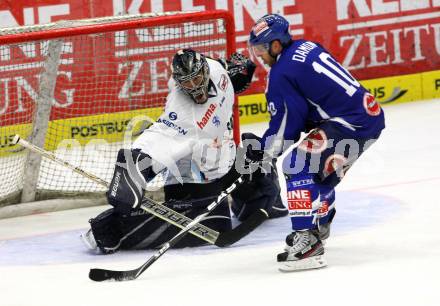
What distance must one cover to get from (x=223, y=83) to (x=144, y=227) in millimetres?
817

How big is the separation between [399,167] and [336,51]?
7.45ft

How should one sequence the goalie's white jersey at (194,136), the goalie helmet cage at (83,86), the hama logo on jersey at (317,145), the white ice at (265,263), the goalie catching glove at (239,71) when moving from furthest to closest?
the goalie helmet cage at (83,86) → the goalie catching glove at (239,71) → the goalie's white jersey at (194,136) → the hama logo on jersey at (317,145) → the white ice at (265,263)

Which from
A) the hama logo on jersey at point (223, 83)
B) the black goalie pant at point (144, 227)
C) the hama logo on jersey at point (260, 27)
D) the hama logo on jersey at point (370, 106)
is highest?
the hama logo on jersey at point (260, 27)

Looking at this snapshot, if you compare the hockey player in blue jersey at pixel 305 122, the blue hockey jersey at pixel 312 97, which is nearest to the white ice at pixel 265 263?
the hockey player in blue jersey at pixel 305 122

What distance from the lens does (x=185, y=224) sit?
5355 millimetres

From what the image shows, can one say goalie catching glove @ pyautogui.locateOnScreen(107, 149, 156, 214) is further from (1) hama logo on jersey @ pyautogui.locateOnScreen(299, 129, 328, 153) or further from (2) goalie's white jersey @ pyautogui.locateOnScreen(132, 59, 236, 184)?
(1) hama logo on jersey @ pyautogui.locateOnScreen(299, 129, 328, 153)

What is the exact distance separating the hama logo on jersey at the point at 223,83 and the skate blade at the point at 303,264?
3.66 feet

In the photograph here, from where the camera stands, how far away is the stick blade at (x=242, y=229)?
17.7ft

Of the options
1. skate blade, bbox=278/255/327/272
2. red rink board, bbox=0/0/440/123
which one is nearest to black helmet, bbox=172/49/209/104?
skate blade, bbox=278/255/327/272

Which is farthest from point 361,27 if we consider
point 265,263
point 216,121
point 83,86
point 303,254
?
point 303,254

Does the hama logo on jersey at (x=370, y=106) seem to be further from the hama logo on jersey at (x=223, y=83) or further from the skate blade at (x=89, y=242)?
the skate blade at (x=89, y=242)

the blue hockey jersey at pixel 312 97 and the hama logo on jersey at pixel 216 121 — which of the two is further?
the hama logo on jersey at pixel 216 121

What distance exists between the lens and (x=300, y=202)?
4879 millimetres

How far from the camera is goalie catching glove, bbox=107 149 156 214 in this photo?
5230mm
